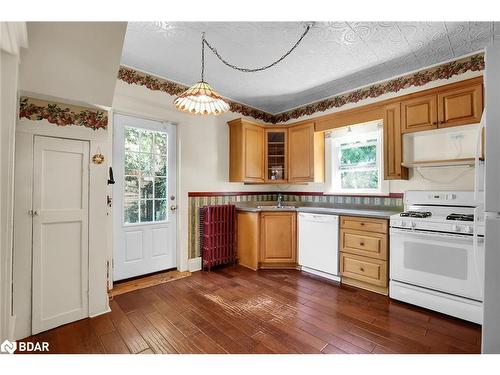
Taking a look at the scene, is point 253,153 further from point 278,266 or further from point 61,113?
point 61,113

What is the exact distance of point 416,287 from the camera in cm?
229

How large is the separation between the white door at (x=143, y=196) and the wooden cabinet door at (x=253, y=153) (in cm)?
103

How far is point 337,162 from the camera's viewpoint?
362 centimetres

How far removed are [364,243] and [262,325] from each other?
4.84ft

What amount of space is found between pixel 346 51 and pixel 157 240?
306 cm

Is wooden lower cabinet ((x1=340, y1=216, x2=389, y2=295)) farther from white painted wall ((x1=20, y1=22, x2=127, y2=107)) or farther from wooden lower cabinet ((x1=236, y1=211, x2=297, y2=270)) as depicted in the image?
white painted wall ((x1=20, y1=22, x2=127, y2=107))

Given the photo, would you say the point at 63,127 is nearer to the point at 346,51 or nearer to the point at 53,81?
the point at 53,81

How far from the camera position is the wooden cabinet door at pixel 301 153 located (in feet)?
11.6

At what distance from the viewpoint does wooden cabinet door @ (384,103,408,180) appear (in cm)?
272

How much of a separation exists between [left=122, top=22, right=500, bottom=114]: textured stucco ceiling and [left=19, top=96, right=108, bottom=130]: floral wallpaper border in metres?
0.81

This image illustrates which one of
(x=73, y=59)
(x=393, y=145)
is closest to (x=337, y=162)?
(x=393, y=145)

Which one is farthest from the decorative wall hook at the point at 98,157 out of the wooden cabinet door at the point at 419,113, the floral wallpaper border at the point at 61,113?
the wooden cabinet door at the point at 419,113

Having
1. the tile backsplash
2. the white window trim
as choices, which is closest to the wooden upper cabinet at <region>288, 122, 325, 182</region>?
the white window trim
